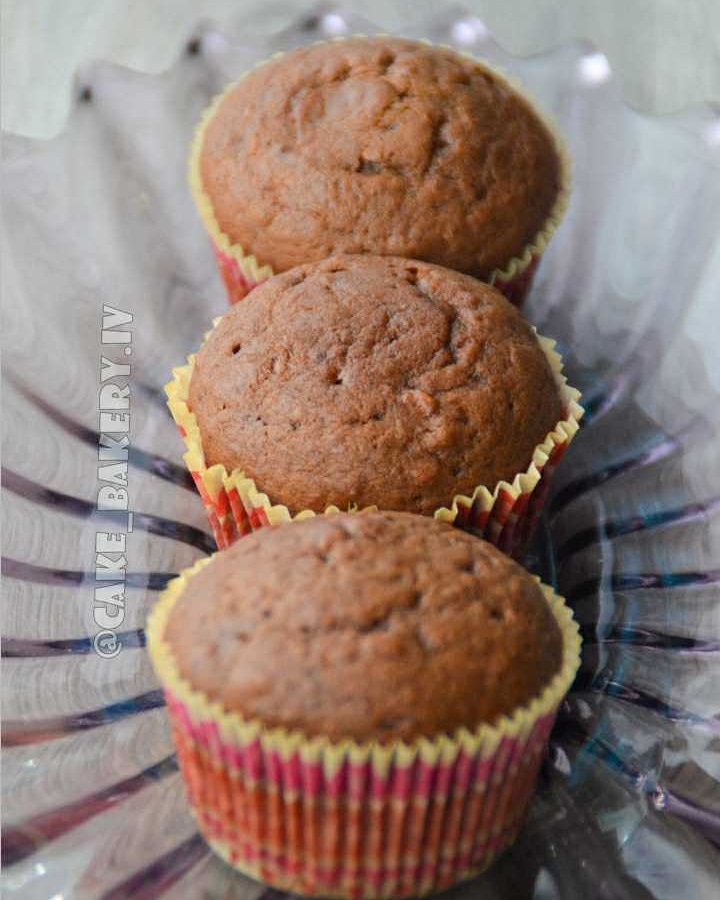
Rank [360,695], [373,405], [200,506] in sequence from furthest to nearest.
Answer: [200,506], [373,405], [360,695]

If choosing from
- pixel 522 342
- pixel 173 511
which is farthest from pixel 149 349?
pixel 522 342

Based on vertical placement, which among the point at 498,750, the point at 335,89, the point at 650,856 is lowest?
the point at 650,856

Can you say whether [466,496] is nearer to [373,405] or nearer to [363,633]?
[373,405]

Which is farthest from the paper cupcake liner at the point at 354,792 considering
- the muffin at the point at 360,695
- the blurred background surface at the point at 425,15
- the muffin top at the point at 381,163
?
the blurred background surface at the point at 425,15

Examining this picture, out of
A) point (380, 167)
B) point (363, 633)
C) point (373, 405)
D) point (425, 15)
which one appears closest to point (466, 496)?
point (373, 405)

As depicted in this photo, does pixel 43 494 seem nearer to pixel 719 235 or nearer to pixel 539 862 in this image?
pixel 539 862

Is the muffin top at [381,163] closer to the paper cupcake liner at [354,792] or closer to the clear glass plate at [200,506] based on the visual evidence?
the clear glass plate at [200,506]

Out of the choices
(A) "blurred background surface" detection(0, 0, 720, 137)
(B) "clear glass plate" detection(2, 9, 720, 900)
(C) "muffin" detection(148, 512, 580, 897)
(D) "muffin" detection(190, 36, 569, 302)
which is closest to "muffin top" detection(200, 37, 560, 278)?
(D) "muffin" detection(190, 36, 569, 302)
